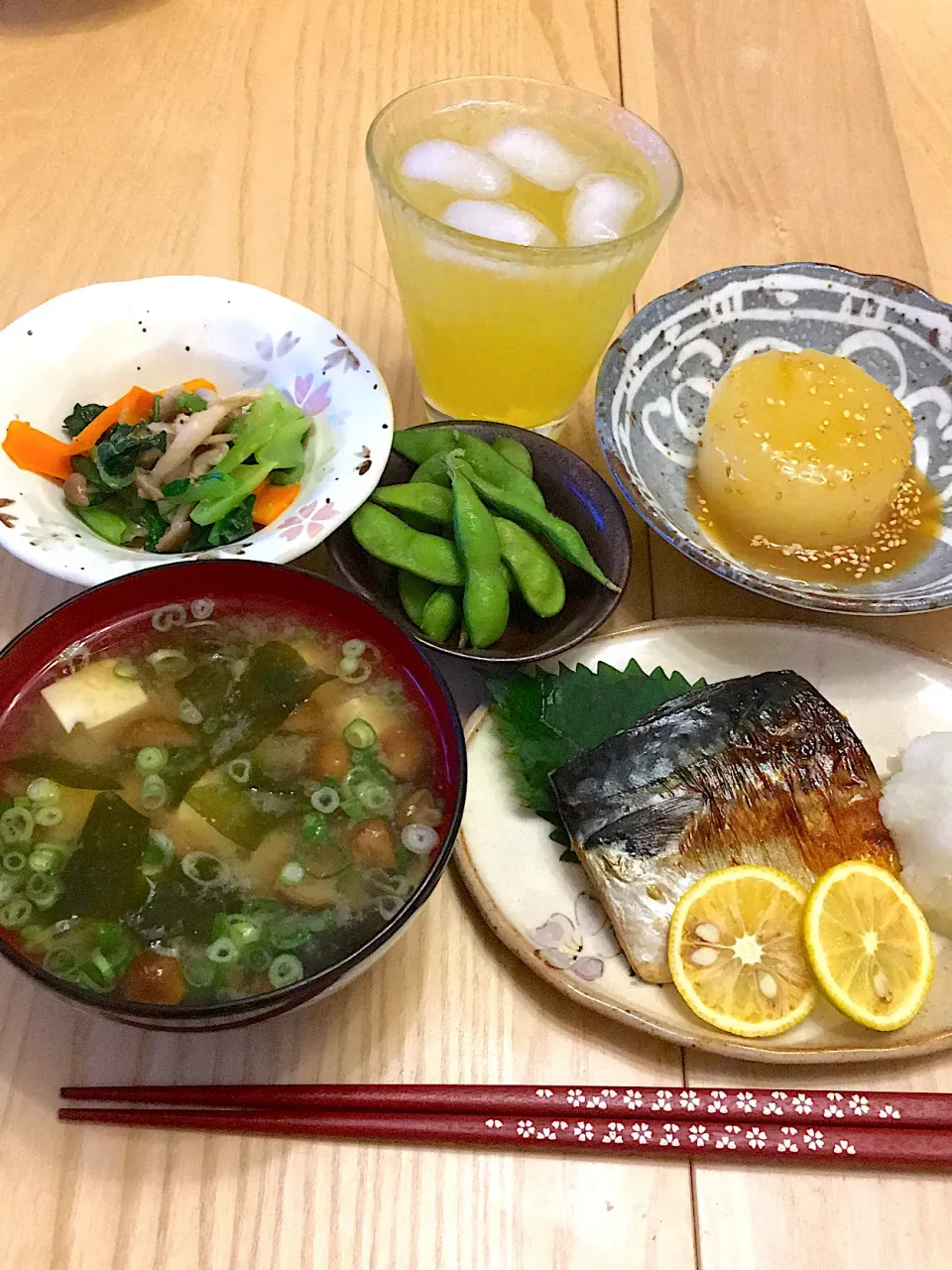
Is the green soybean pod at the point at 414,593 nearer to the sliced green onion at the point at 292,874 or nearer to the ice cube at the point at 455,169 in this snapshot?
the sliced green onion at the point at 292,874

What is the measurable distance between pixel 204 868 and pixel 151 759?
0.47ft

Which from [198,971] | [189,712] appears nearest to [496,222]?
[189,712]

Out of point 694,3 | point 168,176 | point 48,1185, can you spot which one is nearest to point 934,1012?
point 48,1185

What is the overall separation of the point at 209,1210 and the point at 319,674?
548mm

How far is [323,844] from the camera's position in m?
0.93

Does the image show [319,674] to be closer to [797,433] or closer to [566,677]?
[566,677]

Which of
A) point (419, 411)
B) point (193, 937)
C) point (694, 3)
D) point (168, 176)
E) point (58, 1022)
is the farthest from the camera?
point (694, 3)

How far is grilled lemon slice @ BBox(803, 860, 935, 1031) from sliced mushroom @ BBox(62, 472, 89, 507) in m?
1.04

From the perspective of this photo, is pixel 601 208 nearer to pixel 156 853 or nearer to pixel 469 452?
pixel 469 452

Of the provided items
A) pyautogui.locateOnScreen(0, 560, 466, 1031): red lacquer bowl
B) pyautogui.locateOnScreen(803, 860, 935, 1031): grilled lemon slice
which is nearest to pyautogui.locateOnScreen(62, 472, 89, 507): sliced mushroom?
pyautogui.locateOnScreen(0, 560, 466, 1031): red lacquer bowl

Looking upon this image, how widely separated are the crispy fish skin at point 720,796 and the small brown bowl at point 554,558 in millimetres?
157

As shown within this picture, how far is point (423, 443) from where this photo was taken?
135 centimetres

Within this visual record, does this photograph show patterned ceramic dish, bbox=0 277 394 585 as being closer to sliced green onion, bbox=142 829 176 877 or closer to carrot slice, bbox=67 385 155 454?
carrot slice, bbox=67 385 155 454

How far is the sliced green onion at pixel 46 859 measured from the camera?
88cm
